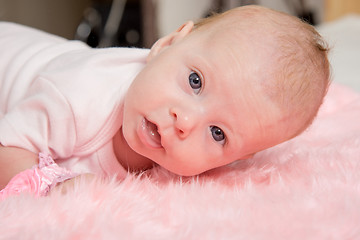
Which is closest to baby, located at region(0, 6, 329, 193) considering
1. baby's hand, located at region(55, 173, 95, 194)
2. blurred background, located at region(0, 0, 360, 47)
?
baby's hand, located at region(55, 173, 95, 194)

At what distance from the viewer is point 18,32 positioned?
4.68 ft

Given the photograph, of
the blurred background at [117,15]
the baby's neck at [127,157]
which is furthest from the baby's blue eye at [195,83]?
the blurred background at [117,15]

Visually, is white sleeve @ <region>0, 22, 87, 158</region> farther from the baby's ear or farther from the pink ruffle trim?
the baby's ear

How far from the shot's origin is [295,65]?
982mm

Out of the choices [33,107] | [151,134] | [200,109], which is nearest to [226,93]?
[200,109]

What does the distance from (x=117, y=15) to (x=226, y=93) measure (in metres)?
3.26

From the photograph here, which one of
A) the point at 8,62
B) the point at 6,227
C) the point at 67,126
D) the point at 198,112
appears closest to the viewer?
the point at 6,227

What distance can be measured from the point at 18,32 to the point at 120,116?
552 mm

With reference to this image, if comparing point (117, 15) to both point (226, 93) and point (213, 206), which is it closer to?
point (226, 93)

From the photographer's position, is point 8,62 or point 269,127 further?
point 8,62

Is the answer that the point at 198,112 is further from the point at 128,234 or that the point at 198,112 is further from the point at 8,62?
the point at 8,62

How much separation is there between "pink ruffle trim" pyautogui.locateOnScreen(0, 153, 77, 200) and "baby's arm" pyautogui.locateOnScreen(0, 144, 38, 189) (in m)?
0.04

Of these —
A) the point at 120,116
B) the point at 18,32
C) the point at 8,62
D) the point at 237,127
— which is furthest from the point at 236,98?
the point at 18,32

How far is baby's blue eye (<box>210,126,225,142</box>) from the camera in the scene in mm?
995
